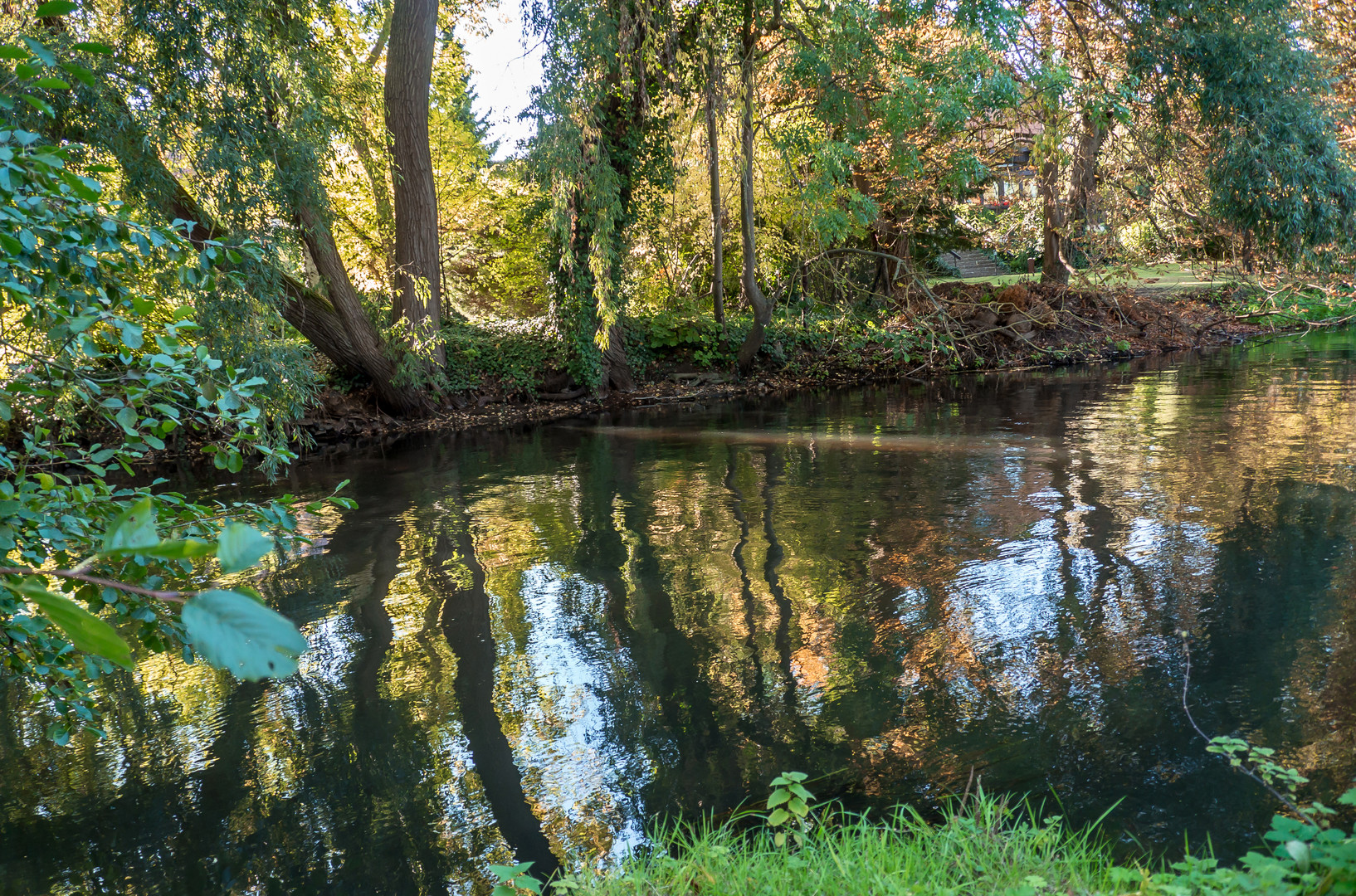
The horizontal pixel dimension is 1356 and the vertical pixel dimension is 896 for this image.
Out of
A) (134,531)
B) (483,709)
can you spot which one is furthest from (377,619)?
(134,531)

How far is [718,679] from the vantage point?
4910mm

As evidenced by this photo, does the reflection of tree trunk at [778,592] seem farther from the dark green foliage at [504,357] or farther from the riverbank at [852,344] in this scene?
the dark green foliage at [504,357]

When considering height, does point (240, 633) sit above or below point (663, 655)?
above

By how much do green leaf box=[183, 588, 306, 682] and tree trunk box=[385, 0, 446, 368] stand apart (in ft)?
44.6

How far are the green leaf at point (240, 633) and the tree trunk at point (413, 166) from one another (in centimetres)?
1359

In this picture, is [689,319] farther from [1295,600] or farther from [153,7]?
[1295,600]

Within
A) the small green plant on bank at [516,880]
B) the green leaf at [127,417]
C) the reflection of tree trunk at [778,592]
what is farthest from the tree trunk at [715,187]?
the small green plant on bank at [516,880]

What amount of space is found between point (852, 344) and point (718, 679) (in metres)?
14.3

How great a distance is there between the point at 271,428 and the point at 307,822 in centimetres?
770

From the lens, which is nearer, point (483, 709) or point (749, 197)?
point (483, 709)

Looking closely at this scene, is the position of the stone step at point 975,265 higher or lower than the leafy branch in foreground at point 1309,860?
higher

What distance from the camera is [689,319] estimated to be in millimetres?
18484

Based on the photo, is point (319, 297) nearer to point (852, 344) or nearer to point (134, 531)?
point (852, 344)

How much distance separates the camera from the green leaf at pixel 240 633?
0.88 meters
